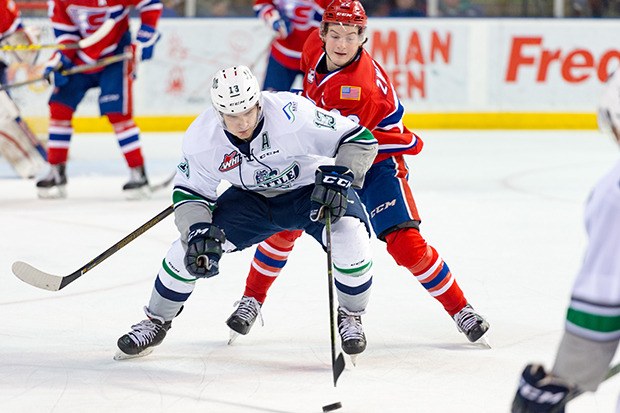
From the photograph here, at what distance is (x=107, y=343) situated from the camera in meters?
2.96

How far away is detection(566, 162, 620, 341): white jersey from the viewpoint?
4.53 feet

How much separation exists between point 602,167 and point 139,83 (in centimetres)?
303

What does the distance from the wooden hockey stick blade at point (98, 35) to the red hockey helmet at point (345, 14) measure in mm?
2534

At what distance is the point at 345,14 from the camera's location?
3039 mm

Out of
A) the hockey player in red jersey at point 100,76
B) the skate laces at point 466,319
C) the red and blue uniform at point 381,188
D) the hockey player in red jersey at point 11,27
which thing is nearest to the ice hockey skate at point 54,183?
the hockey player in red jersey at point 100,76

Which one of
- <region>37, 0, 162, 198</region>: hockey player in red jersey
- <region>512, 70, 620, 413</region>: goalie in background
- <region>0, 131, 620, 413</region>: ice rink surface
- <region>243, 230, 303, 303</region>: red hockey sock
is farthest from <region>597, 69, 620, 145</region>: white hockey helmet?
<region>37, 0, 162, 198</region>: hockey player in red jersey

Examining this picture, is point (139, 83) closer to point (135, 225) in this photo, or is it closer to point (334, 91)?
point (135, 225)

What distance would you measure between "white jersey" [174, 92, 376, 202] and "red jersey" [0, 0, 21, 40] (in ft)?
11.4

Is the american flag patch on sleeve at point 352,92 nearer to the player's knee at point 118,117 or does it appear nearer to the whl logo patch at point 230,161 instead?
the whl logo patch at point 230,161

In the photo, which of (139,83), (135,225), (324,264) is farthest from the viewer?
(139,83)

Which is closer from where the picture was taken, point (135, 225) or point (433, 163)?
point (135, 225)

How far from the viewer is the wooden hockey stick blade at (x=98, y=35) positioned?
5375 mm

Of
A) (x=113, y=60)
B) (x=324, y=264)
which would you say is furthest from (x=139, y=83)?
(x=324, y=264)

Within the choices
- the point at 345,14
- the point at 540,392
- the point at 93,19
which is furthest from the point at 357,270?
the point at 93,19
